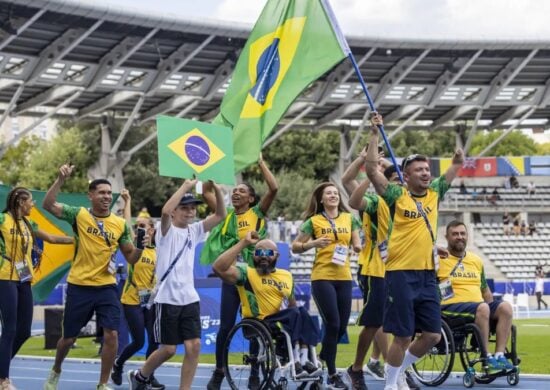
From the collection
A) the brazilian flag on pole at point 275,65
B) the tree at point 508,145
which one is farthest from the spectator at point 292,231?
the tree at point 508,145

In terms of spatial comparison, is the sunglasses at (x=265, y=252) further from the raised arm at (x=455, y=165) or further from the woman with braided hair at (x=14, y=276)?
the woman with braided hair at (x=14, y=276)

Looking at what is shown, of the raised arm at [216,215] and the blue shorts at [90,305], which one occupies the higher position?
the raised arm at [216,215]

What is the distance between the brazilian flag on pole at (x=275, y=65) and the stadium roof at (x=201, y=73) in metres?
23.3

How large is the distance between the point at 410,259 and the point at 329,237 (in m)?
2.00

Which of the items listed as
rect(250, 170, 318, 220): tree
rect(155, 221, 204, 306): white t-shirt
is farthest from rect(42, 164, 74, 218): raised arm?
rect(250, 170, 318, 220): tree

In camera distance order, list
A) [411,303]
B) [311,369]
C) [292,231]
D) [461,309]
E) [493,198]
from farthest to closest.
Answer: [493,198] → [292,231] → [461,309] → [311,369] → [411,303]

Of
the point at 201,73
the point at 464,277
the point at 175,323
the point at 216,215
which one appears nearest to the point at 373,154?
the point at 216,215

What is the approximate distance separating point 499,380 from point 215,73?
32.6m

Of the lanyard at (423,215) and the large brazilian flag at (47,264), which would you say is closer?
the lanyard at (423,215)

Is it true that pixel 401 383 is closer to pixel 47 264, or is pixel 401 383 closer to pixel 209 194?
pixel 209 194

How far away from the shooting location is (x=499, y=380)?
11195 millimetres

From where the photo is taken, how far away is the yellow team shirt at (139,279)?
38.1ft

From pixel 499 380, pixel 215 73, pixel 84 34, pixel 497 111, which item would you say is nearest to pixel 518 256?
pixel 497 111

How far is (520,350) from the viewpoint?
15914mm
